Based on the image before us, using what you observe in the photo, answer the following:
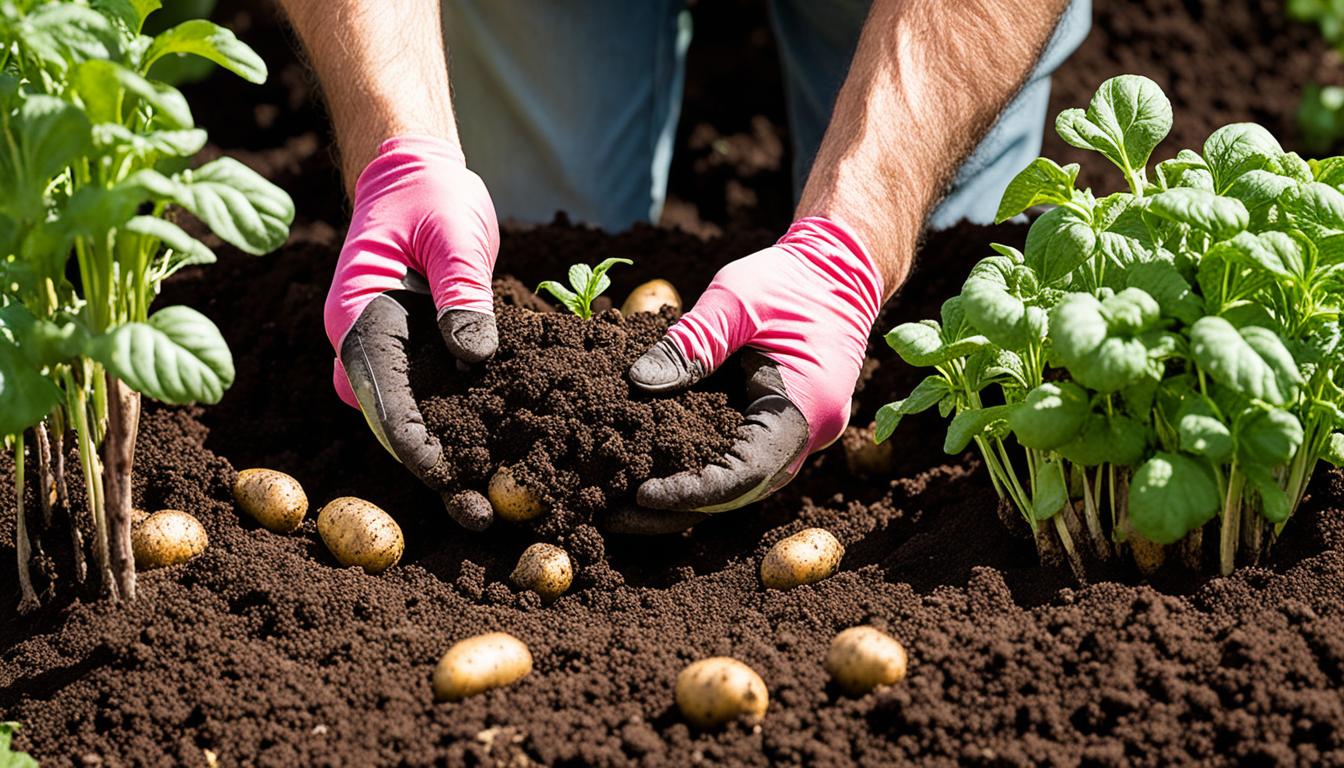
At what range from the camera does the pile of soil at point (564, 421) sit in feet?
8.01

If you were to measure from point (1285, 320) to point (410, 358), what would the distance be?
1660 millimetres

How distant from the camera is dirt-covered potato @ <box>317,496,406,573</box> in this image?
2404 millimetres

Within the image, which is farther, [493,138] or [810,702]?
Answer: [493,138]

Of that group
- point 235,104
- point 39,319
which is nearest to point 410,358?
point 39,319

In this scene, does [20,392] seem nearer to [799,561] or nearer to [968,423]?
[799,561]

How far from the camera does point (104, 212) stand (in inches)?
69.2

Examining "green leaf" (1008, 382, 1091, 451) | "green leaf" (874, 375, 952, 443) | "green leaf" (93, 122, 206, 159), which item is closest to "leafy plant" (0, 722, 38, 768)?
"green leaf" (93, 122, 206, 159)

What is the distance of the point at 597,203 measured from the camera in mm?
4664

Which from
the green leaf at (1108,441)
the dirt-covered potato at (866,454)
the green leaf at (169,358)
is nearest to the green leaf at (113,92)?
the green leaf at (169,358)

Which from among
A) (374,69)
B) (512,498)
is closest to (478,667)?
(512,498)

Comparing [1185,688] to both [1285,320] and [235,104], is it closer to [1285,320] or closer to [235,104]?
[1285,320]

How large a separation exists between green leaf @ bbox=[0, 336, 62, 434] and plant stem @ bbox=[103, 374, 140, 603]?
0.14 metres

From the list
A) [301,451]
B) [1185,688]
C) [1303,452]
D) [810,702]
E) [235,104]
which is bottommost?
[235,104]

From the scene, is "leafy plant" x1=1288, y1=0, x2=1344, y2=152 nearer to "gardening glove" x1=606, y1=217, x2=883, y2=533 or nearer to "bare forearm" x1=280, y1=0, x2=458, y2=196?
"gardening glove" x1=606, y1=217, x2=883, y2=533
